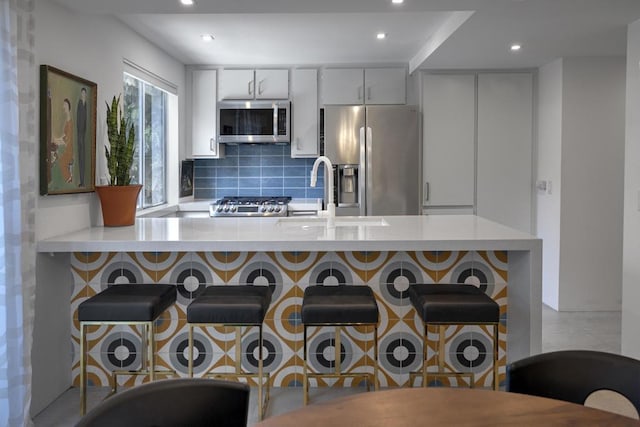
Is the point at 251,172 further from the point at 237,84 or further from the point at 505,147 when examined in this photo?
the point at 505,147

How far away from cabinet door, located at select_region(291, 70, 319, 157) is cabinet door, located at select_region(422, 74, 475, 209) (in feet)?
3.60

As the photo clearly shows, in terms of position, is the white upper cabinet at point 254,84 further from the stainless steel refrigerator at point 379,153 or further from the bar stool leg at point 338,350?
the bar stool leg at point 338,350

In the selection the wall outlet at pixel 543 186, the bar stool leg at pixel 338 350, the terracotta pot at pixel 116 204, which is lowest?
the bar stool leg at pixel 338 350

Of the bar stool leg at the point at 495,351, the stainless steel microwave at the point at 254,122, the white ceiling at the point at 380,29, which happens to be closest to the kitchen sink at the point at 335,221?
the bar stool leg at the point at 495,351

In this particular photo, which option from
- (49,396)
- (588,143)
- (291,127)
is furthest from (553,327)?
(49,396)

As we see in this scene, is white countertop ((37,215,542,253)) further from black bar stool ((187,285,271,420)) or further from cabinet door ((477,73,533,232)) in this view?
cabinet door ((477,73,533,232))

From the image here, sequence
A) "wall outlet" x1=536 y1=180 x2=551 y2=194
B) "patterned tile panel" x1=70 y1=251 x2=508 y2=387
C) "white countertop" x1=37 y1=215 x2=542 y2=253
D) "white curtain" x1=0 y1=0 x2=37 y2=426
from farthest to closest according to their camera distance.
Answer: "wall outlet" x1=536 y1=180 x2=551 y2=194
"patterned tile panel" x1=70 y1=251 x2=508 y2=387
"white countertop" x1=37 y1=215 x2=542 y2=253
"white curtain" x1=0 y1=0 x2=37 y2=426

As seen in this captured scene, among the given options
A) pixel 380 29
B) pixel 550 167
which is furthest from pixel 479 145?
pixel 380 29

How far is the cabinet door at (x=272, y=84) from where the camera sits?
5.68 metres

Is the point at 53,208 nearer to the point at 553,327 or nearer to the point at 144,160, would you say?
the point at 144,160

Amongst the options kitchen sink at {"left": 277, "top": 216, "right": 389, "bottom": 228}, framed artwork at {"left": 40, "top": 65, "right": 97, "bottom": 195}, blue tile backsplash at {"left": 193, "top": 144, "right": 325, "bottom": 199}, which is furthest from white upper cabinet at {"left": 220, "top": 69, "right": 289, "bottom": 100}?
framed artwork at {"left": 40, "top": 65, "right": 97, "bottom": 195}

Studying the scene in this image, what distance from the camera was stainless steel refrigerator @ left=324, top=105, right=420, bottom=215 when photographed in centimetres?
532

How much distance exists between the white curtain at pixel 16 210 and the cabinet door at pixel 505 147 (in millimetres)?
4089

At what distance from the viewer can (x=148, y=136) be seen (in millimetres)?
4992
